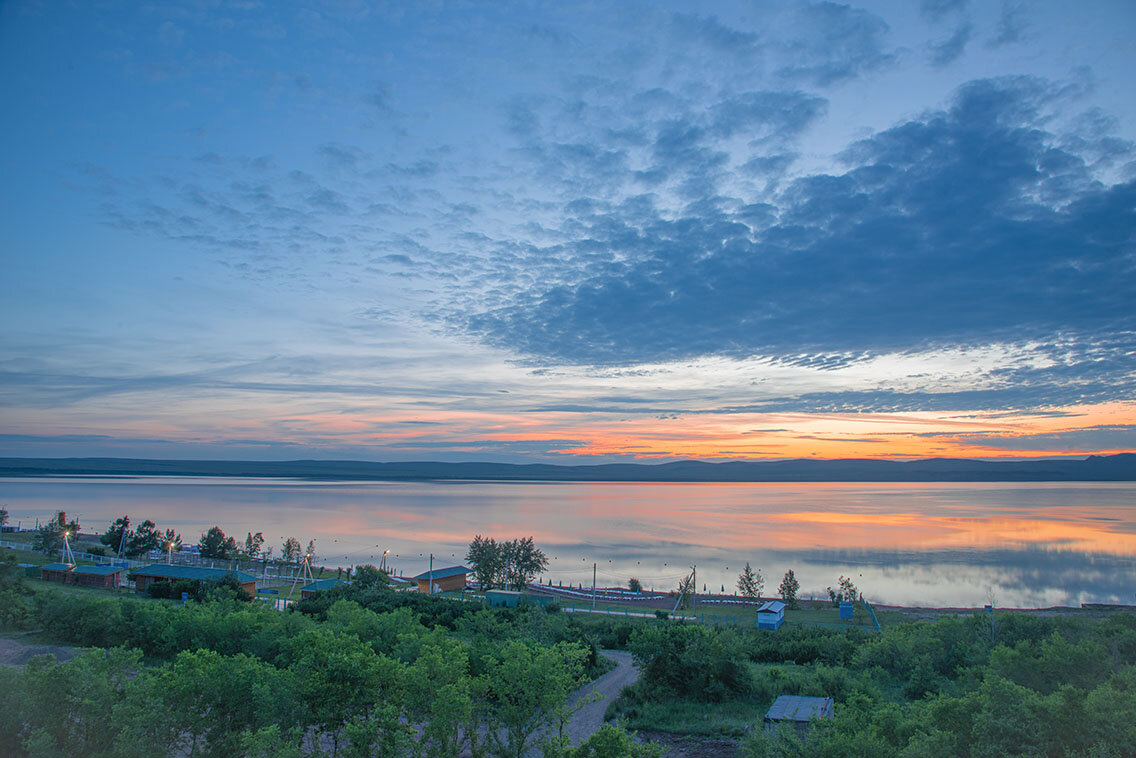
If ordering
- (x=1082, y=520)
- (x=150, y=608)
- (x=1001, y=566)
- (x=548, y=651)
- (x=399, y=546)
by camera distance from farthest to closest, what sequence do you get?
(x=1082, y=520) → (x=399, y=546) → (x=1001, y=566) → (x=150, y=608) → (x=548, y=651)

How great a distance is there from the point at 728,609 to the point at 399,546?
122 ft

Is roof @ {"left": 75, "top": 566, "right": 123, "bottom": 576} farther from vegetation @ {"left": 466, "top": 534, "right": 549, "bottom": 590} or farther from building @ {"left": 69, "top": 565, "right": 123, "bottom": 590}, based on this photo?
vegetation @ {"left": 466, "top": 534, "right": 549, "bottom": 590}

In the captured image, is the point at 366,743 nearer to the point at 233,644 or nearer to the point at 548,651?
the point at 548,651

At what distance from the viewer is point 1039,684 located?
1203cm

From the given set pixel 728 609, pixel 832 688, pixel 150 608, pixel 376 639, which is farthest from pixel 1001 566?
pixel 150 608

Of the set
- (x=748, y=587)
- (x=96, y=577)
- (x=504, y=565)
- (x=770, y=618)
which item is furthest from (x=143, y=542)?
(x=770, y=618)

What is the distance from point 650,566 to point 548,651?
44.4 metres

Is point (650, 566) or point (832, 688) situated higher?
point (832, 688)

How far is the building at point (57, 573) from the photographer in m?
30.4

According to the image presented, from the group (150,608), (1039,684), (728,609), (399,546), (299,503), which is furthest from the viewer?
(299,503)

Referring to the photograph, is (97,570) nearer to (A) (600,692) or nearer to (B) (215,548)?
(B) (215,548)

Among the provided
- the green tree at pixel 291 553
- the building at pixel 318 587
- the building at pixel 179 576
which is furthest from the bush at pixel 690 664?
the green tree at pixel 291 553

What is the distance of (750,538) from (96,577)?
58464mm

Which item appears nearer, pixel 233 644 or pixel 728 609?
pixel 233 644
